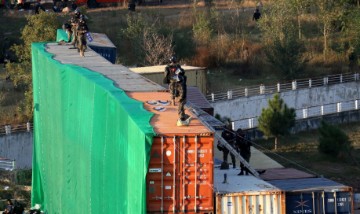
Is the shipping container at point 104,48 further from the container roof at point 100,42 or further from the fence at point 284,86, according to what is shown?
the fence at point 284,86

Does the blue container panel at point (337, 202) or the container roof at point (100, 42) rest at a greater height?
the container roof at point (100, 42)

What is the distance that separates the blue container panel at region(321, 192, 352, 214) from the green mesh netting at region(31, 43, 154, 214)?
3853mm

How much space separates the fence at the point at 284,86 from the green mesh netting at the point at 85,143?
15.0 meters

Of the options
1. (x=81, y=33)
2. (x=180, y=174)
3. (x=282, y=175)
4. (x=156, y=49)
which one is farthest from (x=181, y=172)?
(x=156, y=49)

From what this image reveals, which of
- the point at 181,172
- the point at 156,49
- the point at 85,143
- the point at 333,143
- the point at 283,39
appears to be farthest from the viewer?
the point at 283,39

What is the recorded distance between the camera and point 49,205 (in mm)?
33344

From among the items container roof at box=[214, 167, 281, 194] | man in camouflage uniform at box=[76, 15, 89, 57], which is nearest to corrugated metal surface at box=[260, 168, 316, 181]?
container roof at box=[214, 167, 281, 194]

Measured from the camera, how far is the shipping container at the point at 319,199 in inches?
901

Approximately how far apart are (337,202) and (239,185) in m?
1.96

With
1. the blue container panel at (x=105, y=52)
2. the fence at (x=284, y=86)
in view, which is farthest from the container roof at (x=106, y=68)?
the fence at (x=284, y=86)

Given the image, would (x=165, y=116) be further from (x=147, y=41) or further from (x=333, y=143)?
(x=147, y=41)

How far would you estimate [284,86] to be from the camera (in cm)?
5381

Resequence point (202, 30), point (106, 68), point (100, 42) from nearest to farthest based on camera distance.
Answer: point (106, 68), point (100, 42), point (202, 30)

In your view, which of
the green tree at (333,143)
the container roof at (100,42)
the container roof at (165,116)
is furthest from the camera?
the green tree at (333,143)
